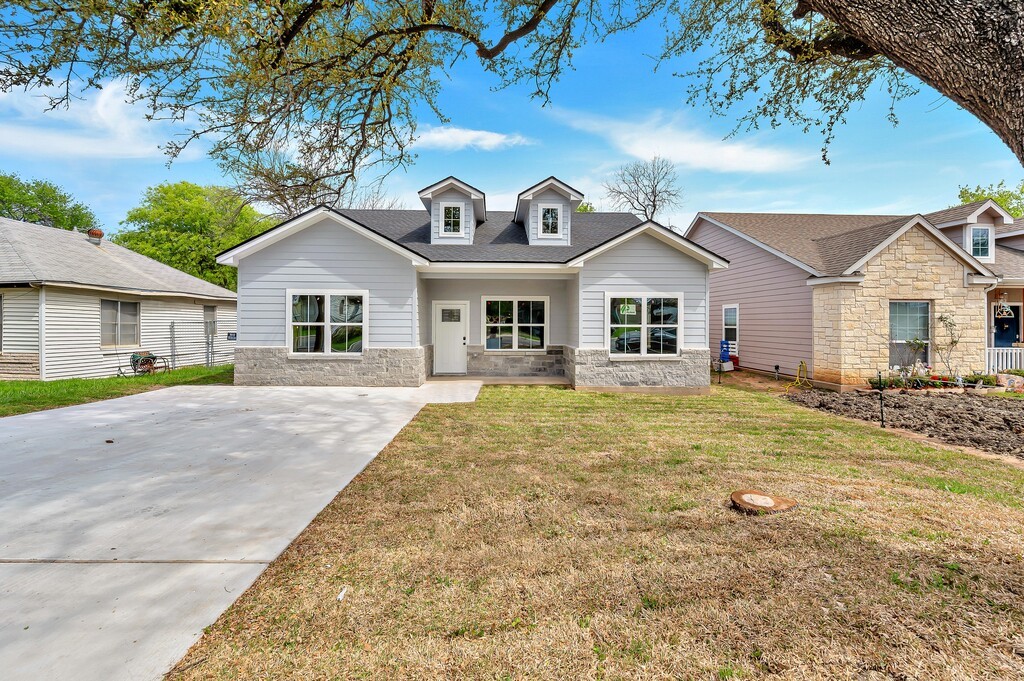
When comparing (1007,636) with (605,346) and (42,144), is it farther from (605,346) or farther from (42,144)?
(42,144)

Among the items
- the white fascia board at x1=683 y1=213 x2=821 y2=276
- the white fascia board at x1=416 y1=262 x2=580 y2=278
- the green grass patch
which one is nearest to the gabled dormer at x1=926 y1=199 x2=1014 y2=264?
the white fascia board at x1=683 y1=213 x2=821 y2=276

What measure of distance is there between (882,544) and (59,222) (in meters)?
53.8

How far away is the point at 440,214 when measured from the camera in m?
12.9

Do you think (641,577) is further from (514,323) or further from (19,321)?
(19,321)

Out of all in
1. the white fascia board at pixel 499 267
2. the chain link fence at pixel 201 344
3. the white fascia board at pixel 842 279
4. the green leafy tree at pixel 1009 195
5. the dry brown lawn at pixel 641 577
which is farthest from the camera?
the green leafy tree at pixel 1009 195

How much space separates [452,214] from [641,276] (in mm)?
6099

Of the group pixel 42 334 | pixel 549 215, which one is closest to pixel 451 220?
pixel 549 215

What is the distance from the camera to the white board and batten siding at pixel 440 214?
12828 millimetres

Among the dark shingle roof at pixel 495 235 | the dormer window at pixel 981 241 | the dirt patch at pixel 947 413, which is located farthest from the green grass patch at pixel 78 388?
the dormer window at pixel 981 241

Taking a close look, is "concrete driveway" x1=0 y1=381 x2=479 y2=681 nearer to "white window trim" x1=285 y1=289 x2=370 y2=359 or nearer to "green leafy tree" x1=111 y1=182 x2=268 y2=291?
"white window trim" x1=285 y1=289 x2=370 y2=359

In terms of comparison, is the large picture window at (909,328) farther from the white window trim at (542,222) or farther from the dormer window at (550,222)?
the dormer window at (550,222)

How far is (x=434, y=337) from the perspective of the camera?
1310cm

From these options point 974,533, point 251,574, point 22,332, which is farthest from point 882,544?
point 22,332

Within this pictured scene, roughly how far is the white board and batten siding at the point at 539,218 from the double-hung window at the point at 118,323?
13.5 m
